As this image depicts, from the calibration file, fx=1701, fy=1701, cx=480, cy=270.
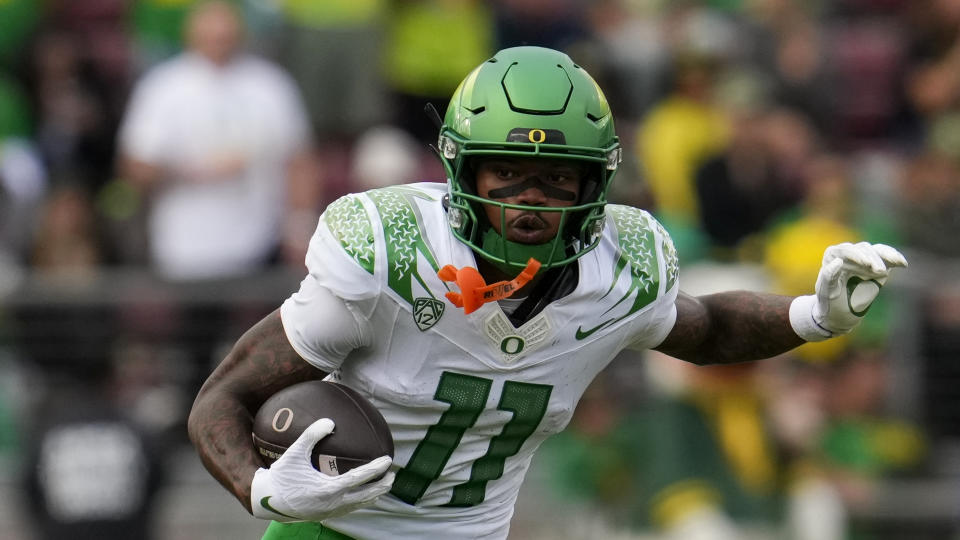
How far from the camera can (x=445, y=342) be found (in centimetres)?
417

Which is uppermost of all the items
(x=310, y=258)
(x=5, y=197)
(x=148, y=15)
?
(x=310, y=258)

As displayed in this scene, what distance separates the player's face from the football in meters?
0.56

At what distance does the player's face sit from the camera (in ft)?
13.5

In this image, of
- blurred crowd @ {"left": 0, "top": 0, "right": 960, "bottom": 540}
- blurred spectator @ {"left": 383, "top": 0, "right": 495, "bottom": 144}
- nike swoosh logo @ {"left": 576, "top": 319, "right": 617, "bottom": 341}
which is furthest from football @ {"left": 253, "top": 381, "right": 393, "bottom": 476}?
blurred spectator @ {"left": 383, "top": 0, "right": 495, "bottom": 144}

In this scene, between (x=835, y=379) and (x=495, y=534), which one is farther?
(x=835, y=379)

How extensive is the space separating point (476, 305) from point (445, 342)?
0.52 ft

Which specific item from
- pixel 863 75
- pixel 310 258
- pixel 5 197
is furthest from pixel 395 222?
pixel 863 75

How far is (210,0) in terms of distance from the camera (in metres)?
8.95

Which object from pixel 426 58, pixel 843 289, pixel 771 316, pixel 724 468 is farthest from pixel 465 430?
pixel 426 58

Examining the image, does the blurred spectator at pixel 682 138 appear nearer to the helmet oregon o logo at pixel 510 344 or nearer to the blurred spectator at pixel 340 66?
the blurred spectator at pixel 340 66

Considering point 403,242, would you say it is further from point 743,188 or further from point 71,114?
point 71,114

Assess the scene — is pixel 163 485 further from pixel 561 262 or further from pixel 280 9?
pixel 561 262

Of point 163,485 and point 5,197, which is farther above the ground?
point 5,197

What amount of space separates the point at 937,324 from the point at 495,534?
480 cm
